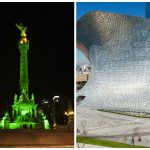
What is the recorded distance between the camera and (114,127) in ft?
23.7

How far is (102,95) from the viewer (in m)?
8.70

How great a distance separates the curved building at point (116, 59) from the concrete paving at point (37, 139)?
1.29m

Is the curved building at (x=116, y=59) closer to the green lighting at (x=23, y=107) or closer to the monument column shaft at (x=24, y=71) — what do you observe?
the green lighting at (x=23, y=107)

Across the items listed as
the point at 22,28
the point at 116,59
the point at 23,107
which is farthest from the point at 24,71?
the point at 116,59

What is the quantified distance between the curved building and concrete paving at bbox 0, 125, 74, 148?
129 centimetres

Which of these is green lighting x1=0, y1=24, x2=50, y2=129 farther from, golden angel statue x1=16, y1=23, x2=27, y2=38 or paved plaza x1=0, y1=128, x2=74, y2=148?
paved plaza x1=0, y1=128, x2=74, y2=148

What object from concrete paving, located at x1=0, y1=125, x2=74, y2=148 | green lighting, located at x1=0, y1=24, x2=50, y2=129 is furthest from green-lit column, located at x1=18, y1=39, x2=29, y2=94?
concrete paving, located at x1=0, y1=125, x2=74, y2=148

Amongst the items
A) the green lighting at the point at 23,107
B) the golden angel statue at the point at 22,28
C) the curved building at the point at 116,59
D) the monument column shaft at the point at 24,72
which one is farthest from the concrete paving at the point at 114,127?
the monument column shaft at the point at 24,72

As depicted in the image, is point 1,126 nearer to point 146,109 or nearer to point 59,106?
point 59,106

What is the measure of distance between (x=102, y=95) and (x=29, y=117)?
1.89 meters

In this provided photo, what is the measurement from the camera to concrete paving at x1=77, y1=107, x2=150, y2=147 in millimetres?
7055

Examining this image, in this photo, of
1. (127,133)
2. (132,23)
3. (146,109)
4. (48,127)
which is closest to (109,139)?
(127,133)

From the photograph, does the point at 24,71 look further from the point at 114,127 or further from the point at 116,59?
the point at 114,127

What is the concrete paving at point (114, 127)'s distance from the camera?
7055 millimetres
